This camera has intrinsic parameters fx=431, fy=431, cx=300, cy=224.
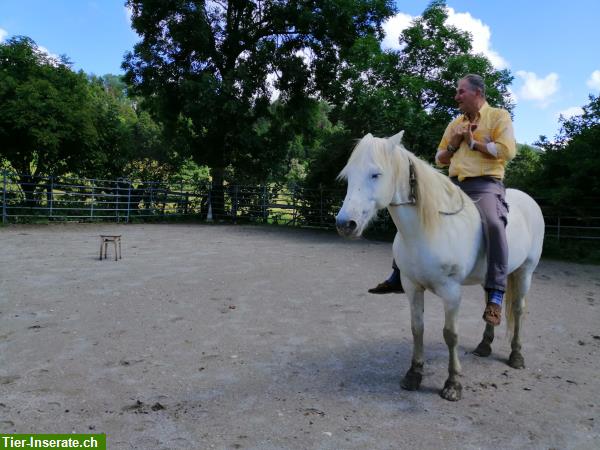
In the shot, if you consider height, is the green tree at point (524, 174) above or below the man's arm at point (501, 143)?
above

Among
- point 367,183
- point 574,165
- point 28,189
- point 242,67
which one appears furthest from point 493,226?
point 28,189

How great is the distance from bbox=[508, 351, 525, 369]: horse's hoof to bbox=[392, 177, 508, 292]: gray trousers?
98 centimetres

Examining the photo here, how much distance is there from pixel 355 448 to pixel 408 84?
12091 millimetres

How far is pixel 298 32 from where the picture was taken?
17844 mm

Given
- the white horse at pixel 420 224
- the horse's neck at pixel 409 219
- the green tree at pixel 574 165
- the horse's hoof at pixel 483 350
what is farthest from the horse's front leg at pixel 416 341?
the green tree at pixel 574 165

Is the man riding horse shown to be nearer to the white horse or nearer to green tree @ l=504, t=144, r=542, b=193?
the white horse

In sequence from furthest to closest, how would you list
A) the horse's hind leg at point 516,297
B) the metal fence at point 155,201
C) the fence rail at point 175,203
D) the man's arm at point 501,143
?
the metal fence at point 155,201, the fence rail at point 175,203, the horse's hind leg at point 516,297, the man's arm at point 501,143

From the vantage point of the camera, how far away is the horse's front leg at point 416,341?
3164 mm

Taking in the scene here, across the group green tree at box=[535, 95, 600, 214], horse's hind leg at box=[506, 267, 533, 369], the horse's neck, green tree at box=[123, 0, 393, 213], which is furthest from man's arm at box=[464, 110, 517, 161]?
green tree at box=[123, 0, 393, 213]

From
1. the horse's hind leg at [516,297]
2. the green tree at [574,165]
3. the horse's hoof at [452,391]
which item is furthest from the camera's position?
the green tree at [574,165]

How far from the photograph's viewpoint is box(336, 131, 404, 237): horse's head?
8.12 feet

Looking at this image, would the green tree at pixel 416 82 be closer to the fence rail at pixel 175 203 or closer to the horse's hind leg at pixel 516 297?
the fence rail at pixel 175 203

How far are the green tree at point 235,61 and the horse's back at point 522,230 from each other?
13.6 m

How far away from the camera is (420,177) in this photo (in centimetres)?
289
